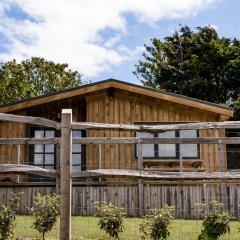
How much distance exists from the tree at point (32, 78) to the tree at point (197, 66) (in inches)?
263

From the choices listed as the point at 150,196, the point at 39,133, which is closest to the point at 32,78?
the point at 39,133

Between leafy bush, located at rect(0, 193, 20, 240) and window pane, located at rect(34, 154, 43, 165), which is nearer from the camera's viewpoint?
leafy bush, located at rect(0, 193, 20, 240)

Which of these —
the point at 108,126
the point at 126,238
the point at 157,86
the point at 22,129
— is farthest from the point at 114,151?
the point at 157,86

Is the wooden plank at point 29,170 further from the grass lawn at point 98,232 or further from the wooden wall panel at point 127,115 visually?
the wooden wall panel at point 127,115

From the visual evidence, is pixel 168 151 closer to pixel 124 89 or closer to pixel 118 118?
pixel 118 118

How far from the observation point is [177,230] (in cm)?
988

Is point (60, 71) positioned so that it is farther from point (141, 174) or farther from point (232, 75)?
point (141, 174)

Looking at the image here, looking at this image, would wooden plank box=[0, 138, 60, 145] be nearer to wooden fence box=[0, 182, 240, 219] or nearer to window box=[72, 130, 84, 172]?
wooden fence box=[0, 182, 240, 219]

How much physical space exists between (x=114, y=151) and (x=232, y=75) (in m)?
19.0

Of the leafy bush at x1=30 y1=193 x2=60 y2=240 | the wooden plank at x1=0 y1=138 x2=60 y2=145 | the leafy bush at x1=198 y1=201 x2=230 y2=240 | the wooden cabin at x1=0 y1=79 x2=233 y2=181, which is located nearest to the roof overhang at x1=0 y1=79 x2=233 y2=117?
the wooden cabin at x1=0 y1=79 x2=233 y2=181

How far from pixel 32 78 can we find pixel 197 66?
558 inches

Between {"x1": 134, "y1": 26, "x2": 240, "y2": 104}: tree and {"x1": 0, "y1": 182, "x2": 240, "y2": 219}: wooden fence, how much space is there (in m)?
20.4

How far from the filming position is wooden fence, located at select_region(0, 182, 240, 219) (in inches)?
500

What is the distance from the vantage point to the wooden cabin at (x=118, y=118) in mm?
16281
